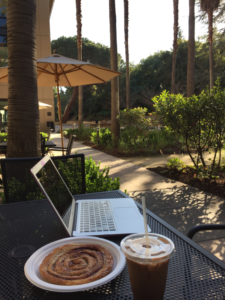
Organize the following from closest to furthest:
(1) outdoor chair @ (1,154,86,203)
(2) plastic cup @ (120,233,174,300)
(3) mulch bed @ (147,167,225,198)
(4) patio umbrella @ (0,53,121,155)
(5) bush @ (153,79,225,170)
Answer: (2) plastic cup @ (120,233,174,300)
(1) outdoor chair @ (1,154,86,203)
(3) mulch bed @ (147,167,225,198)
(5) bush @ (153,79,225,170)
(4) patio umbrella @ (0,53,121,155)

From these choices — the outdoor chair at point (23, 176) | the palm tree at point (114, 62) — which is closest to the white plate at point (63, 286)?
the outdoor chair at point (23, 176)

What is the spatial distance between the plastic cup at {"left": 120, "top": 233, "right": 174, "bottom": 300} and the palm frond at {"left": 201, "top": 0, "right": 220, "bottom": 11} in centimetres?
2189

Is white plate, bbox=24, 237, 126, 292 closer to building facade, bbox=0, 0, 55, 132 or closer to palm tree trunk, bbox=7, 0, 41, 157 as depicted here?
palm tree trunk, bbox=7, 0, 41, 157

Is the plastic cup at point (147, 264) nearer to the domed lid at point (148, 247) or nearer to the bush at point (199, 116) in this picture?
the domed lid at point (148, 247)

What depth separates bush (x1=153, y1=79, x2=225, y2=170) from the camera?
15.6 feet

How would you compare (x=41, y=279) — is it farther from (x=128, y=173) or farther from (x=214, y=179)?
(x=128, y=173)

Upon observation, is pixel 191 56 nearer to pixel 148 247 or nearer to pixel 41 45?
pixel 148 247

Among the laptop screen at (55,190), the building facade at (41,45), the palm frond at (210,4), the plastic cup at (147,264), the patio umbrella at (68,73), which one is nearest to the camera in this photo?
the plastic cup at (147,264)

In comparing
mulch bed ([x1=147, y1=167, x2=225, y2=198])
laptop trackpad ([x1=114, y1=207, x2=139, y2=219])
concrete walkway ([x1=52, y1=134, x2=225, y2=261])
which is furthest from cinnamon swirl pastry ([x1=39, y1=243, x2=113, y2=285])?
Answer: mulch bed ([x1=147, y1=167, x2=225, y2=198])

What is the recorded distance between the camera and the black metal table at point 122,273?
85cm

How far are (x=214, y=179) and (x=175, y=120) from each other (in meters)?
1.46

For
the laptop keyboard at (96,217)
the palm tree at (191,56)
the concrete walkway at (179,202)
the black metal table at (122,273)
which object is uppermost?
the palm tree at (191,56)

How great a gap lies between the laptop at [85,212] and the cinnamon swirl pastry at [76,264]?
0.22 m

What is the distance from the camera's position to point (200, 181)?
16.5 feet
